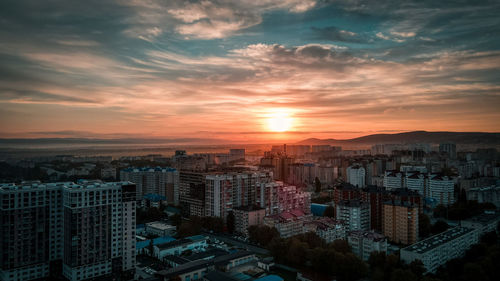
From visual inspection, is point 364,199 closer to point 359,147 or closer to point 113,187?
point 113,187

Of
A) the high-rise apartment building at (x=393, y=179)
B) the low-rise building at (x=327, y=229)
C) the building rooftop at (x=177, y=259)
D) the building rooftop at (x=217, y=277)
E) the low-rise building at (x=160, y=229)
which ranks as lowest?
the low-rise building at (x=160, y=229)

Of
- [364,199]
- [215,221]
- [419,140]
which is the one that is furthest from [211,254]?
[419,140]

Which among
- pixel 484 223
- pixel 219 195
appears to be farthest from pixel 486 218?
pixel 219 195

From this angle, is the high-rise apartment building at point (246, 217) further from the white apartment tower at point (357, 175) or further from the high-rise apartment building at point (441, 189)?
the white apartment tower at point (357, 175)

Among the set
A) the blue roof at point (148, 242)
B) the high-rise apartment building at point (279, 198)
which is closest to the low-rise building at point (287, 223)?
the high-rise apartment building at point (279, 198)

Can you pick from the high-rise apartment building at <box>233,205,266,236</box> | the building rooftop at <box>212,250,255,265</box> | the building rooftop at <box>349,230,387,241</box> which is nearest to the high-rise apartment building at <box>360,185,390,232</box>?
the building rooftop at <box>349,230,387,241</box>

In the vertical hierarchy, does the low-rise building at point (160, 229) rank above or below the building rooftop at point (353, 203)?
below
